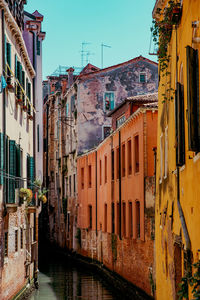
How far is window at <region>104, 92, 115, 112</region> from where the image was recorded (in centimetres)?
3803

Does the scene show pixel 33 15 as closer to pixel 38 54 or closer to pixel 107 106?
pixel 38 54

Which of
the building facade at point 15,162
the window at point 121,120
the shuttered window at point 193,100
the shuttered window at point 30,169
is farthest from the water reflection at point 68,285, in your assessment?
the shuttered window at point 193,100

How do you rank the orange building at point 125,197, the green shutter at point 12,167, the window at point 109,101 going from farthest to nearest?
the window at point 109,101, the orange building at point 125,197, the green shutter at point 12,167

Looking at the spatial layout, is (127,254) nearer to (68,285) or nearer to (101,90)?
(68,285)

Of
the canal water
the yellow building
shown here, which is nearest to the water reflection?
the canal water

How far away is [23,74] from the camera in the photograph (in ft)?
69.3

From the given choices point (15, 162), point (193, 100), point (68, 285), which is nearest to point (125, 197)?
point (68, 285)

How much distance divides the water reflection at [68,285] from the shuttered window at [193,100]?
50.2 ft

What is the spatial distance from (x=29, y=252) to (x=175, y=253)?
38.5ft

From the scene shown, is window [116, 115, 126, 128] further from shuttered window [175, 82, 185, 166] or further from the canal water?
shuttered window [175, 82, 185, 166]

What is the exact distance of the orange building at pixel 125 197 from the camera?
1914 centimetres

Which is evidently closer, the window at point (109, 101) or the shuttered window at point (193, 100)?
the shuttered window at point (193, 100)

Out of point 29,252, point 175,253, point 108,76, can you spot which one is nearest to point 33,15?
point 108,76

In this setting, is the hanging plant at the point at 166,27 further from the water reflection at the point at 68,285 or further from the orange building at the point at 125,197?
the water reflection at the point at 68,285
